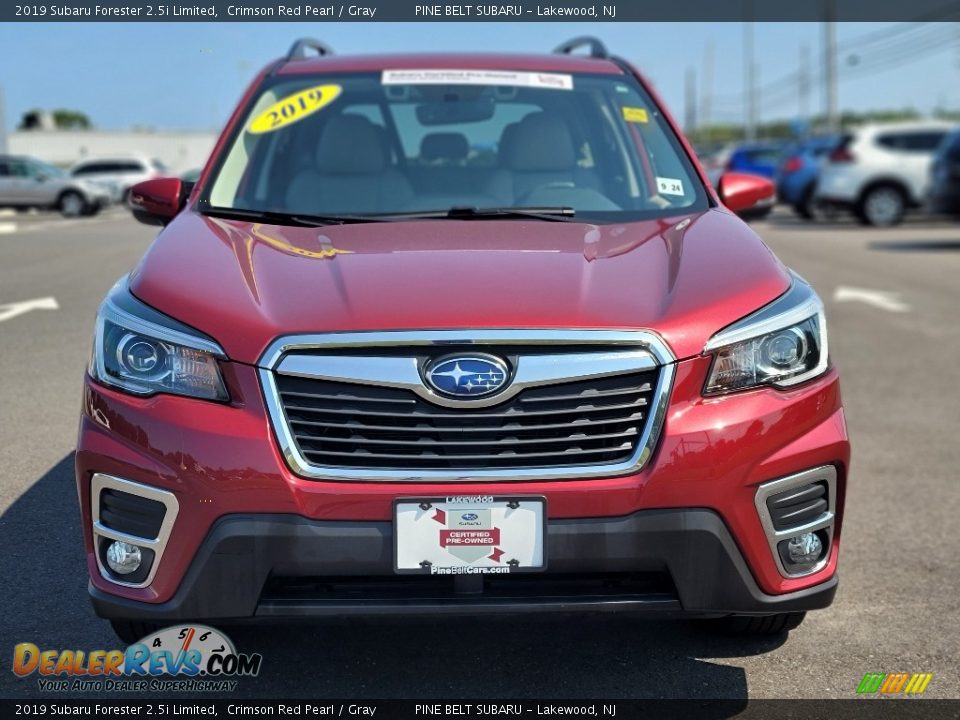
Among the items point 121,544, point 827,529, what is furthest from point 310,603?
point 827,529

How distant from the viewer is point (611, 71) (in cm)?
497

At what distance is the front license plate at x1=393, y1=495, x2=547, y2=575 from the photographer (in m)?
2.85

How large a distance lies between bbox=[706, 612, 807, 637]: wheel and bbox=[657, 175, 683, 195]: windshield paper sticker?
147 centimetres

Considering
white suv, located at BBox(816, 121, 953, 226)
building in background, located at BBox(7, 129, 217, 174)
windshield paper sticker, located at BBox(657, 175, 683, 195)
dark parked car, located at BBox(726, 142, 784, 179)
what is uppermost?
windshield paper sticker, located at BBox(657, 175, 683, 195)

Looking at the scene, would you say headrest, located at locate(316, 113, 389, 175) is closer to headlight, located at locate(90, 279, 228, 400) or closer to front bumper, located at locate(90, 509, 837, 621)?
headlight, located at locate(90, 279, 228, 400)

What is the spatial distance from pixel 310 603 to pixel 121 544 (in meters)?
0.48

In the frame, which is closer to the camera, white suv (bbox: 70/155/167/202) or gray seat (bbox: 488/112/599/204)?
gray seat (bbox: 488/112/599/204)

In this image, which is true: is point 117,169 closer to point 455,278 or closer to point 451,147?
point 451,147

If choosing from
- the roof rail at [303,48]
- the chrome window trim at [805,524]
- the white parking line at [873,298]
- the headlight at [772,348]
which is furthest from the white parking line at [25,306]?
the white parking line at [873,298]

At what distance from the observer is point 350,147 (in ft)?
15.3

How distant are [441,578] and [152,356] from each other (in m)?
0.87

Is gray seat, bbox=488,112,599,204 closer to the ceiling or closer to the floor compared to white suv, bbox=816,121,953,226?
closer to the ceiling

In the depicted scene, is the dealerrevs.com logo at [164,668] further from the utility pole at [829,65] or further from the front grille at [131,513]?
the utility pole at [829,65]

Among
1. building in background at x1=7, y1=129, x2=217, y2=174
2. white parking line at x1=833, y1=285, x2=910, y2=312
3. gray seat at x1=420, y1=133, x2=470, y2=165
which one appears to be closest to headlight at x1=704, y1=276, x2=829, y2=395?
gray seat at x1=420, y1=133, x2=470, y2=165
